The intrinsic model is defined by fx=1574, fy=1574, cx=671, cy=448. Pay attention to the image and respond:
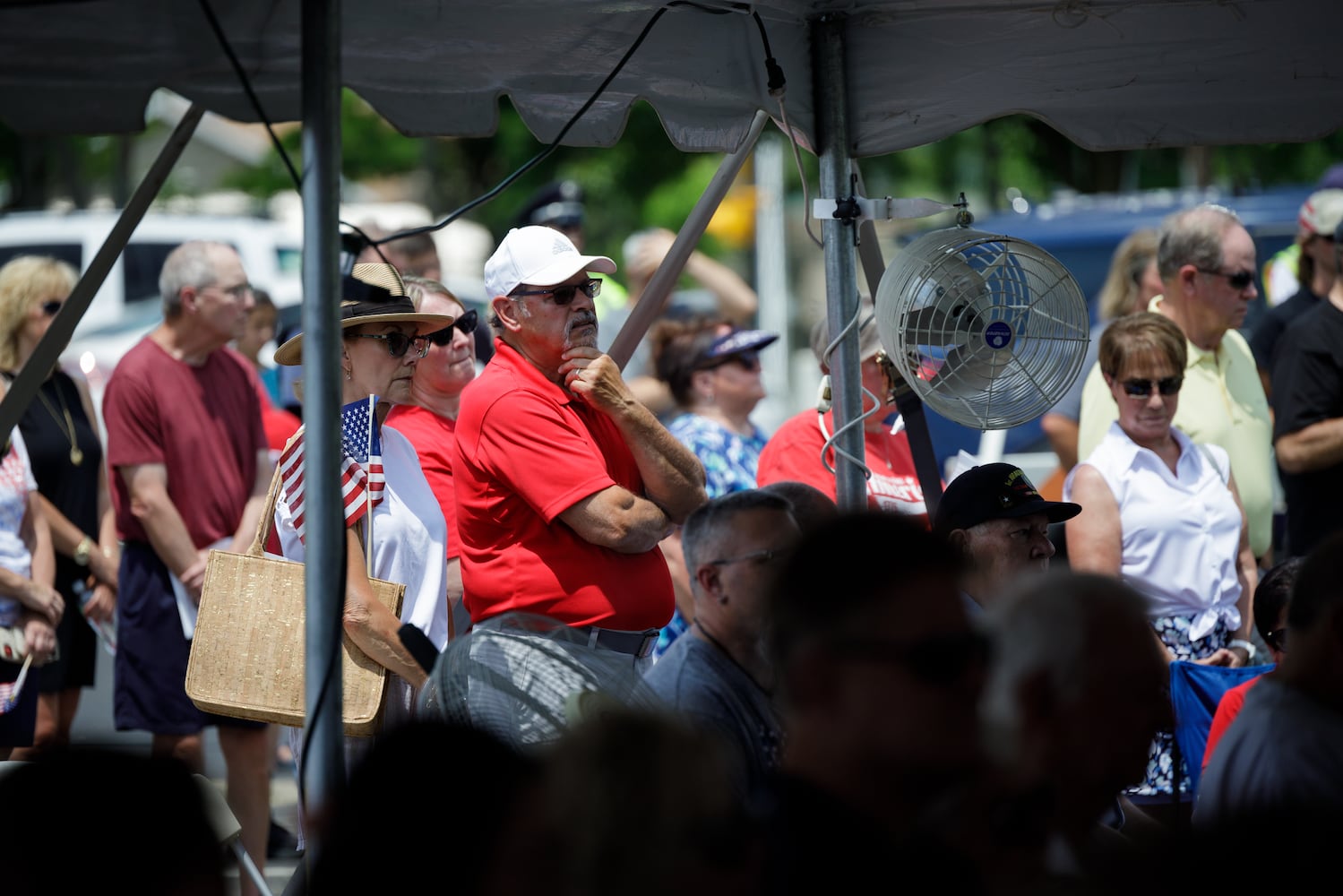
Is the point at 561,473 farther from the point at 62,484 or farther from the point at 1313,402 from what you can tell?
the point at 1313,402

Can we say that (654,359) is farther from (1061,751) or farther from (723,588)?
(1061,751)

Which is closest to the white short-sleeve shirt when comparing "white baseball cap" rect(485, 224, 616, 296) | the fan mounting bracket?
the fan mounting bracket

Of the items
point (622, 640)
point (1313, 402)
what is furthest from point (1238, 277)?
point (622, 640)

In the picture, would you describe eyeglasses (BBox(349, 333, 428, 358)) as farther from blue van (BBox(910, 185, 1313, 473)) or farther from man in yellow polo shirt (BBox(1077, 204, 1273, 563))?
→ blue van (BBox(910, 185, 1313, 473))

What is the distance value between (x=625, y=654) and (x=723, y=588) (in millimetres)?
597

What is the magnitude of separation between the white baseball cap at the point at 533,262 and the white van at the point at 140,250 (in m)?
7.64

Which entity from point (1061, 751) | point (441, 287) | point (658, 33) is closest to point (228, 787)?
point (441, 287)

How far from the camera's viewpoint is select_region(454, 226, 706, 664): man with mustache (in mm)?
3568

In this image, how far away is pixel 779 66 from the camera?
367 centimetres

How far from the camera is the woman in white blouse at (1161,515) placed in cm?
445

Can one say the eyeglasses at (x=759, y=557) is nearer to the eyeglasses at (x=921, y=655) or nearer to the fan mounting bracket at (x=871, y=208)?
the eyeglasses at (x=921, y=655)

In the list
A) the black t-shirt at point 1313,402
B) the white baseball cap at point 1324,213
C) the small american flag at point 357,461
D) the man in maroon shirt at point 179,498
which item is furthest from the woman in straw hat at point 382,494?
the white baseball cap at point 1324,213

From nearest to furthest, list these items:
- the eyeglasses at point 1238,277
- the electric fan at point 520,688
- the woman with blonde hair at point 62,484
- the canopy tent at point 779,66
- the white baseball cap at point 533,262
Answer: the electric fan at point 520,688, the canopy tent at point 779,66, the white baseball cap at point 533,262, the eyeglasses at point 1238,277, the woman with blonde hair at point 62,484

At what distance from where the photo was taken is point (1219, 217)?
5.20m
